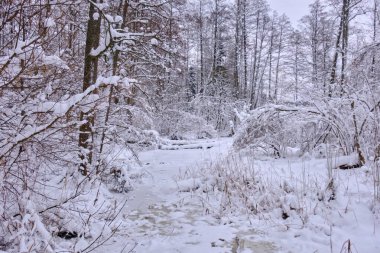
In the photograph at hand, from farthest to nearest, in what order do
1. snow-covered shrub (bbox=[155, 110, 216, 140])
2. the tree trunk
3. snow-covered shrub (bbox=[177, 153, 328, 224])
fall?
1. snow-covered shrub (bbox=[155, 110, 216, 140])
2. the tree trunk
3. snow-covered shrub (bbox=[177, 153, 328, 224])

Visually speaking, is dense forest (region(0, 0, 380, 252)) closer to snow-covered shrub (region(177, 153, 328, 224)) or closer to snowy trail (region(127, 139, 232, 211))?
snowy trail (region(127, 139, 232, 211))

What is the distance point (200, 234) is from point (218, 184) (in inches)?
81.4

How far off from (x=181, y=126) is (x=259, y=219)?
41.4 ft

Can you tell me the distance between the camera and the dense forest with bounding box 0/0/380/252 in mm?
2641

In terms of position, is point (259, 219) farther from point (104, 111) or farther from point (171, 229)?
point (104, 111)

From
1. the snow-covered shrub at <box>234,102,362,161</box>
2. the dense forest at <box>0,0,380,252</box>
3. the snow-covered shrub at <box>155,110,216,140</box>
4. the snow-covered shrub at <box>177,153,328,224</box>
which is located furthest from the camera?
the snow-covered shrub at <box>155,110,216,140</box>

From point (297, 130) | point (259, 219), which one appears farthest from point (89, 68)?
point (297, 130)

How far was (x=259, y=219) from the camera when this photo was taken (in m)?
4.17

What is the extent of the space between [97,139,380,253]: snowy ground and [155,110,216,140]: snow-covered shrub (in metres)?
10.6

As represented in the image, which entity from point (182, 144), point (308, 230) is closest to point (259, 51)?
point (182, 144)

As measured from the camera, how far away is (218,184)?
5855mm

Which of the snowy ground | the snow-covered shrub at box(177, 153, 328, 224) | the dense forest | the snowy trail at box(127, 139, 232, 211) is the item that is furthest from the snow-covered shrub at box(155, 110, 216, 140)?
the snowy ground

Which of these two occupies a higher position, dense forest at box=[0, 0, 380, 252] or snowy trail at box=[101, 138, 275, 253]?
dense forest at box=[0, 0, 380, 252]

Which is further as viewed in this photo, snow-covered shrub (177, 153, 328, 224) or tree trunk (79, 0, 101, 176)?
tree trunk (79, 0, 101, 176)
